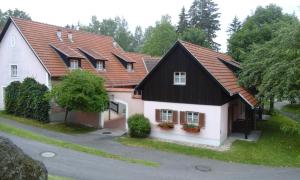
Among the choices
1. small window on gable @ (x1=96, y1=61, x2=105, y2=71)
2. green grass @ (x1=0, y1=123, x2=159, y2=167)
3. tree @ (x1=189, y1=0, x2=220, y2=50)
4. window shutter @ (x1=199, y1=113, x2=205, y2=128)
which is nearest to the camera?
green grass @ (x1=0, y1=123, x2=159, y2=167)

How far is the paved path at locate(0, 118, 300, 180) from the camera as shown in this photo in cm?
1438

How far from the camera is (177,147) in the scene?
67.6 ft

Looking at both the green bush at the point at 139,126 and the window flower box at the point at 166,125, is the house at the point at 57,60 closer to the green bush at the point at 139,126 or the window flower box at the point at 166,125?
the green bush at the point at 139,126

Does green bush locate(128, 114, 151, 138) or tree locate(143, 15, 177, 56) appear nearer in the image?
green bush locate(128, 114, 151, 138)

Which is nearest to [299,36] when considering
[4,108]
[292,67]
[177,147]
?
[292,67]

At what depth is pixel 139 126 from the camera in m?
22.7

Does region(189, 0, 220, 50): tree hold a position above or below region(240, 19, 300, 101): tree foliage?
above

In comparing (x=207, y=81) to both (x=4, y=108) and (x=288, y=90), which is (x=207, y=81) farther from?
(x=4, y=108)

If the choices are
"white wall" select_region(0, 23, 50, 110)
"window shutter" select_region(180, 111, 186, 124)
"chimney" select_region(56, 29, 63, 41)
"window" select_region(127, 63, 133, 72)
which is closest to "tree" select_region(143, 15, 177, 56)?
"window" select_region(127, 63, 133, 72)

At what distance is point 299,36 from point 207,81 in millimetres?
6069

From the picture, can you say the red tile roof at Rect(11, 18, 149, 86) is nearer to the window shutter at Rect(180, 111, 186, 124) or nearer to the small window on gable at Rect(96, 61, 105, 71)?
the small window on gable at Rect(96, 61, 105, 71)

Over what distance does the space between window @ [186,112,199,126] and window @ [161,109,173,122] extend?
132cm

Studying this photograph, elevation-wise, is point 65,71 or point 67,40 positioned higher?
point 67,40

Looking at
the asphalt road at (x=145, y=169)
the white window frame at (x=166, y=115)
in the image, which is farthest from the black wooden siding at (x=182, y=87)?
the asphalt road at (x=145, y=169)
